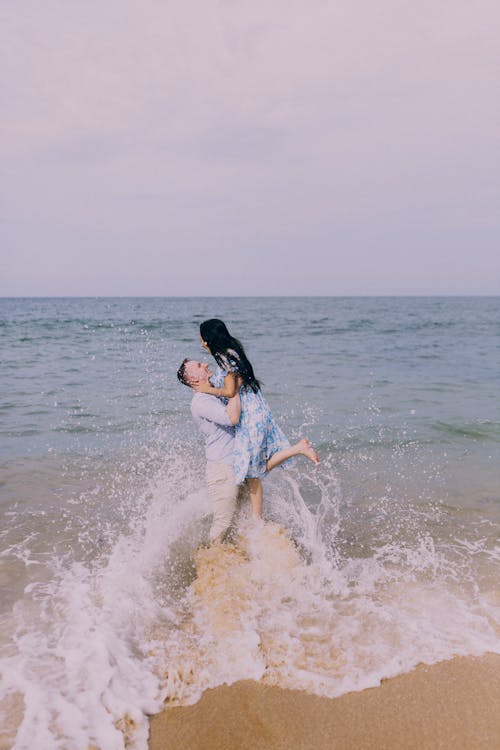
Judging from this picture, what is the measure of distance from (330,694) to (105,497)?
4.03 metres

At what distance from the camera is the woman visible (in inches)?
172

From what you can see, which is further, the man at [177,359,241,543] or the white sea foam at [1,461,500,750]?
the man at [177,359,241,543]

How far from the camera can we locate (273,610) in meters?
3.95

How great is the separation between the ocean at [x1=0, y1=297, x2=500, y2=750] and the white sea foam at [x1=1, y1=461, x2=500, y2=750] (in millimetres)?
14

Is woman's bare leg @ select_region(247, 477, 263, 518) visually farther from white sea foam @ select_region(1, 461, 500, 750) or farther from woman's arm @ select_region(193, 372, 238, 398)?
woman's arm @ select_region(193, 372, 238, 398)

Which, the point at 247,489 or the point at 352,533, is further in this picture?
the point at 352,533

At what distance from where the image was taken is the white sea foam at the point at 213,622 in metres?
3.09

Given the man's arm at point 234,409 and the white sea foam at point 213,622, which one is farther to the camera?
the man's arm at point 234,409

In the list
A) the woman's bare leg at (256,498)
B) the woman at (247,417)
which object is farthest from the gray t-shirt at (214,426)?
the woman's bare leg at (256,498)

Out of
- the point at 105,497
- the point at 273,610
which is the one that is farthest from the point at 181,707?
the point at 105,497

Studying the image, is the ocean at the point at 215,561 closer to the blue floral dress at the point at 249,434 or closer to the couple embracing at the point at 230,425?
the couple embracing at the point at 230,425

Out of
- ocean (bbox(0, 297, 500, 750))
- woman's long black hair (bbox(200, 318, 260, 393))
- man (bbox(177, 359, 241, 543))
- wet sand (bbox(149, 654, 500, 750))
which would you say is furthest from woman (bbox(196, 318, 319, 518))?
wet sand (bbox(149, 654, 500, 750))

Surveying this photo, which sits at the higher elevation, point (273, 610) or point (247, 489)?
point (247, 489)

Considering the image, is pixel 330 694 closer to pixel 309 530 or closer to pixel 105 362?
pixel 309 530
